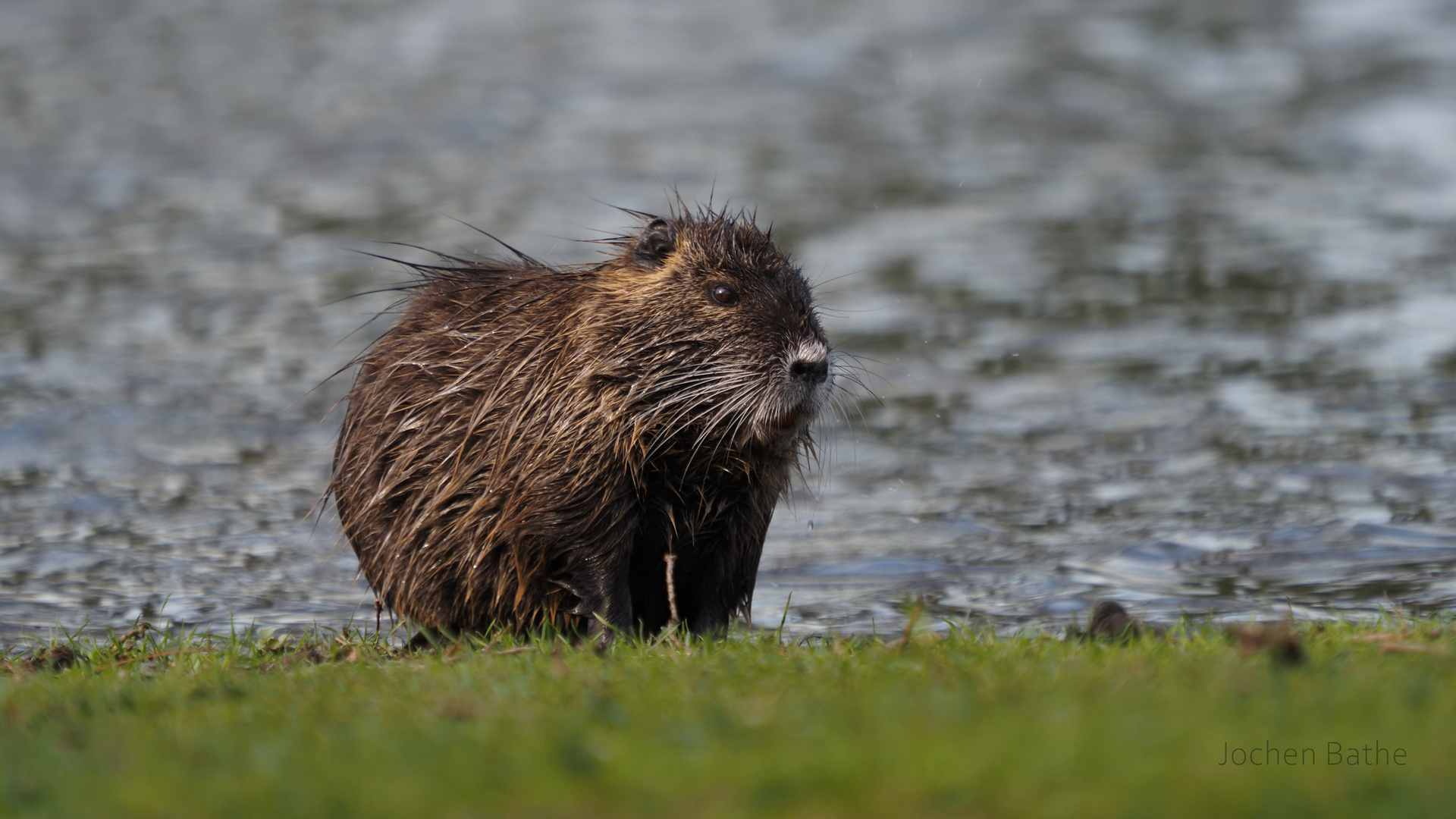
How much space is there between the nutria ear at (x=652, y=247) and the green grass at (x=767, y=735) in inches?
62.0

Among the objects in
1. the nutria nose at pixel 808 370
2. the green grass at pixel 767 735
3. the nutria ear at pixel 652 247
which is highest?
the nutria ear at pixel 652 247

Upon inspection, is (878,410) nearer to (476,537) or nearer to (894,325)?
(894,325)

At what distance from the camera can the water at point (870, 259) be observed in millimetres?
7656

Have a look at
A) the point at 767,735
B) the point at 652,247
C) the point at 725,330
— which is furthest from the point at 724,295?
the point at 767,735

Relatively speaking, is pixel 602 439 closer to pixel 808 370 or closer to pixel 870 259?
pixel 808 370

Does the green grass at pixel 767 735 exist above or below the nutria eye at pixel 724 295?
below

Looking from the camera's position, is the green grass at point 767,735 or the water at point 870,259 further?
the water at point 870,259

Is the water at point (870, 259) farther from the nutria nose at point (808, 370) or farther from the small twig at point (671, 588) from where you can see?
the small twig at point (671, 588)

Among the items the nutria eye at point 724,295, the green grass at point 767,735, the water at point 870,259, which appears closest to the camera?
the green grass at point 767,735

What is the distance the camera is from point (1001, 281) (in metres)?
14.1

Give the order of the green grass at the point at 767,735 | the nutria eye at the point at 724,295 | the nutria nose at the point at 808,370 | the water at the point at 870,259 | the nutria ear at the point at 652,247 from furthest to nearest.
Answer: the water at the point at 870,259, the nutria ear at the point at 652,247, the nutria eye at the point at 724,295, the nutria nose at the point at 808,370, the green grass at the point at 767,735

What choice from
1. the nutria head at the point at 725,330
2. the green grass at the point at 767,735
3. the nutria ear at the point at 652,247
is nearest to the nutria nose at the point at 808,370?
the nutria head at the point at 725,330

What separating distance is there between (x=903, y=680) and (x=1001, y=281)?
1055 centimetres

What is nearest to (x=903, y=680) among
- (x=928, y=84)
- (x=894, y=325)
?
(x=894, y=325)
